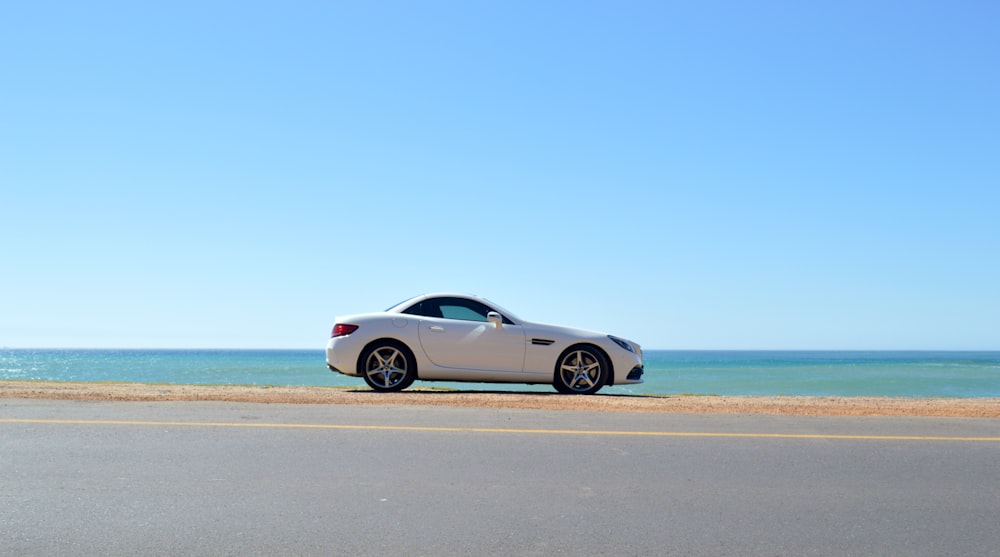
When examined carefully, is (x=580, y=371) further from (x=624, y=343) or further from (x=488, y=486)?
(x=488, y=486)

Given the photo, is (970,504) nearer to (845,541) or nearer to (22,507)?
(845,541)

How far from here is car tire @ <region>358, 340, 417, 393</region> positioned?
1328 centimetres

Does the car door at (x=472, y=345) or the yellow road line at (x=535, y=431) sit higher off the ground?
the car door at (x=472, y=345)

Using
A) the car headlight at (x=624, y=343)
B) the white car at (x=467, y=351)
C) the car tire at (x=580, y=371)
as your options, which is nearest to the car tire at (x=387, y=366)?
the white car at (x=467, y=351)

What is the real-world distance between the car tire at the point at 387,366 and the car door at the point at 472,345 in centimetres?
33

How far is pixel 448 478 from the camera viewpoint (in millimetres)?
6055

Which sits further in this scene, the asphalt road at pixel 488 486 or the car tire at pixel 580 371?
the car tire at pixel 580 371

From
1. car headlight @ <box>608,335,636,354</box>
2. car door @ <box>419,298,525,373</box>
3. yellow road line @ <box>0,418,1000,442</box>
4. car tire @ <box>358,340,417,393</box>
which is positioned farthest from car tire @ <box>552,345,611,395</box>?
yellow road line @ <box>0,418,1000,442</box>

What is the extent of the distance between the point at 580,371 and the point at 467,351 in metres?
1.67

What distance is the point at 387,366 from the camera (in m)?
13.3

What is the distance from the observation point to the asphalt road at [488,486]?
472cm

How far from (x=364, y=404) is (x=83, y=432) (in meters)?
3.35

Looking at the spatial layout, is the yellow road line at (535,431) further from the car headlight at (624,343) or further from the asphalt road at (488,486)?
the car headlight at (624,343)

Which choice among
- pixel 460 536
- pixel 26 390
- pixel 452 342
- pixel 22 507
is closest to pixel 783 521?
pixel 460 536
